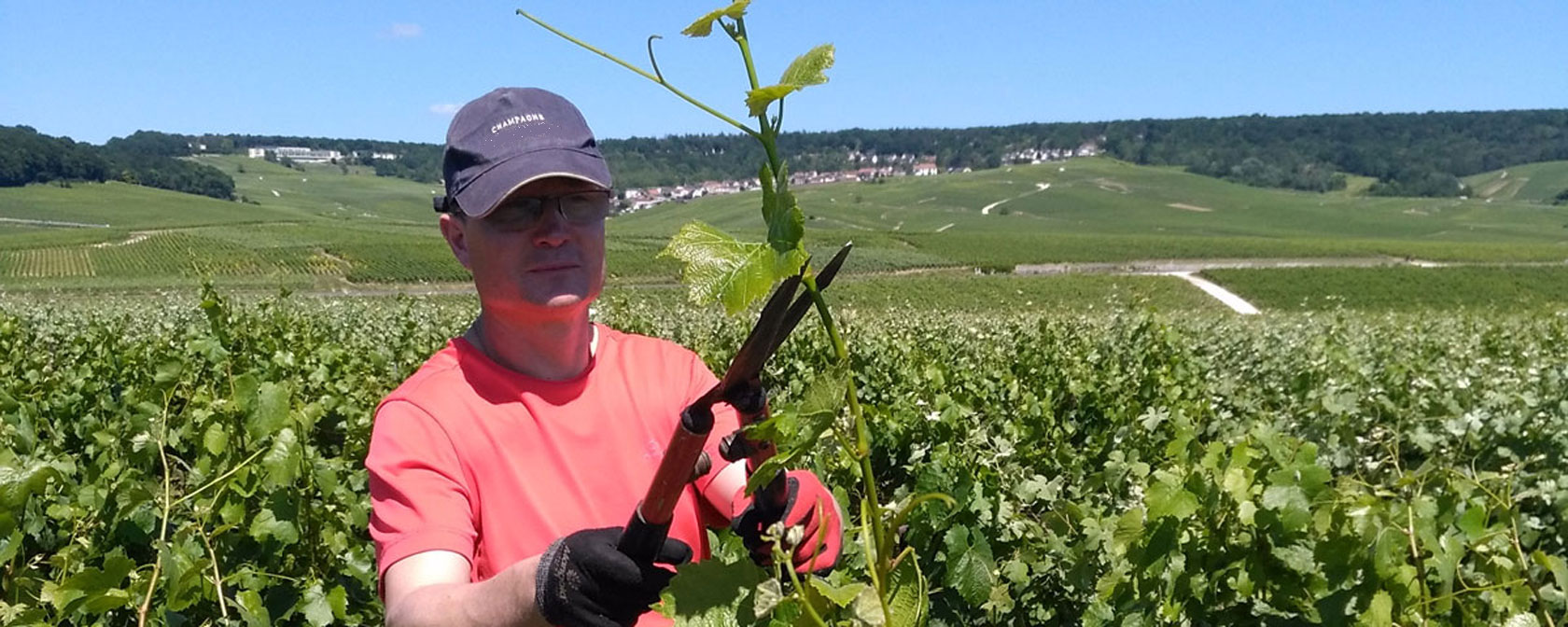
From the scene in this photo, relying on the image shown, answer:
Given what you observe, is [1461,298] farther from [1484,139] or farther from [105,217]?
[1484,139]

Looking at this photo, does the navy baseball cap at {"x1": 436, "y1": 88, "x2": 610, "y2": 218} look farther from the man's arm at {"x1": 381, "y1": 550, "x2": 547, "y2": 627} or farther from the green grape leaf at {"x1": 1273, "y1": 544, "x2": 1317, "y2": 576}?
the green grape leaf at {"x1": 1273, "y1": 544, "x2": 1317, "y2": 576}

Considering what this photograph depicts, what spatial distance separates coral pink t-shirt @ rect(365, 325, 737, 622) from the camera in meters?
1.55

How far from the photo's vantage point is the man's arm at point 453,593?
1.35 m

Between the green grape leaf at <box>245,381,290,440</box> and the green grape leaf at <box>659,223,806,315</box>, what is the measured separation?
1.80m

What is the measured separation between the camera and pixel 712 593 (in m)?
1.05

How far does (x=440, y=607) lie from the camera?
140 centimetres

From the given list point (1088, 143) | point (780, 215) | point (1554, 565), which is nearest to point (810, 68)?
point (780, 215)

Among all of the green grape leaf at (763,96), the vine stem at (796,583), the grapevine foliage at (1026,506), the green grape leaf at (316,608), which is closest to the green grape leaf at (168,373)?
the grapevine foliage at (1026,506)

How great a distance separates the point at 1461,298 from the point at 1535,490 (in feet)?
199

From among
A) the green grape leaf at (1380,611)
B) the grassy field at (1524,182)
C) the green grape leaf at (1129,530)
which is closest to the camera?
the green grape leaf at (1380,611)

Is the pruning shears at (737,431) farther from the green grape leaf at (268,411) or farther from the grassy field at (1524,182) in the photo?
the grassy field at (1524,182)

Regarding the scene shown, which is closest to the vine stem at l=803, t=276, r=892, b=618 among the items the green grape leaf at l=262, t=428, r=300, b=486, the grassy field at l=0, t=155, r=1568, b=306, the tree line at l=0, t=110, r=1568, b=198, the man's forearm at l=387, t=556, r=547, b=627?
the man's forearm at l=387, t=556, r=547, b=627

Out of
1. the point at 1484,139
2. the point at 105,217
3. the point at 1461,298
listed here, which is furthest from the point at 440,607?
the point at 1484,139

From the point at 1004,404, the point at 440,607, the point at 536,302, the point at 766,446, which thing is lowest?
the point at 1004,404
